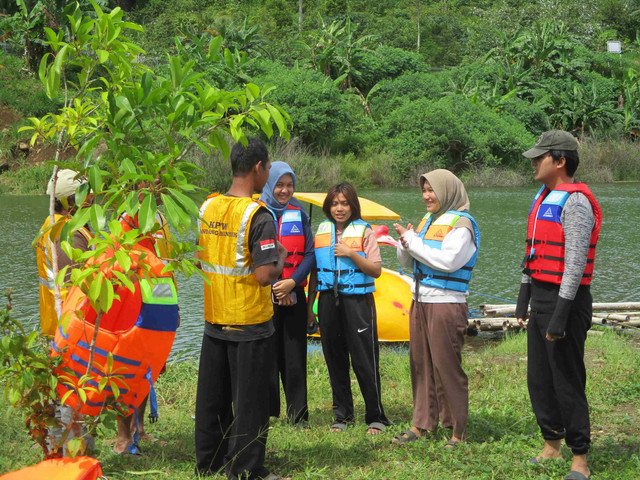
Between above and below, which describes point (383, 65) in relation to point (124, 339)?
above

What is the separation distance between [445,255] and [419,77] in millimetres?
35768

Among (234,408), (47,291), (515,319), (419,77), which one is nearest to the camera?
(234,408)

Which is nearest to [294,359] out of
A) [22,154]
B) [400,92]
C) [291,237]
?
[291,237]

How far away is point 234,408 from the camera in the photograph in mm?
3578

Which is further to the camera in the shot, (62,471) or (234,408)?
(234,408)

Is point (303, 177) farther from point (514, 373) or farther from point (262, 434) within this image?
point (262, 434)

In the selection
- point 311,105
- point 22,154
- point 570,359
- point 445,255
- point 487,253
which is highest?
point 311,105

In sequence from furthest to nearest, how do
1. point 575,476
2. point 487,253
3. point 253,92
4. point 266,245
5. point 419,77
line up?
point 419,77 < point 487,253 < point 575,476 < point 266,245 < point 253,92

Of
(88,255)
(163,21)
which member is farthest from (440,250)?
(163,21)

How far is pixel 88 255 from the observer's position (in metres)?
2.68

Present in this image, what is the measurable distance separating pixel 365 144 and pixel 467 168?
186 inches

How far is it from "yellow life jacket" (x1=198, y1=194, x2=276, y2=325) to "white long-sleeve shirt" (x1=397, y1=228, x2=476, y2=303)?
3.51ft

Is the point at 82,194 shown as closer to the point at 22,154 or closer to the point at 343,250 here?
the point at 343,250

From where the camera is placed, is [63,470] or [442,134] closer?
[63,470]
